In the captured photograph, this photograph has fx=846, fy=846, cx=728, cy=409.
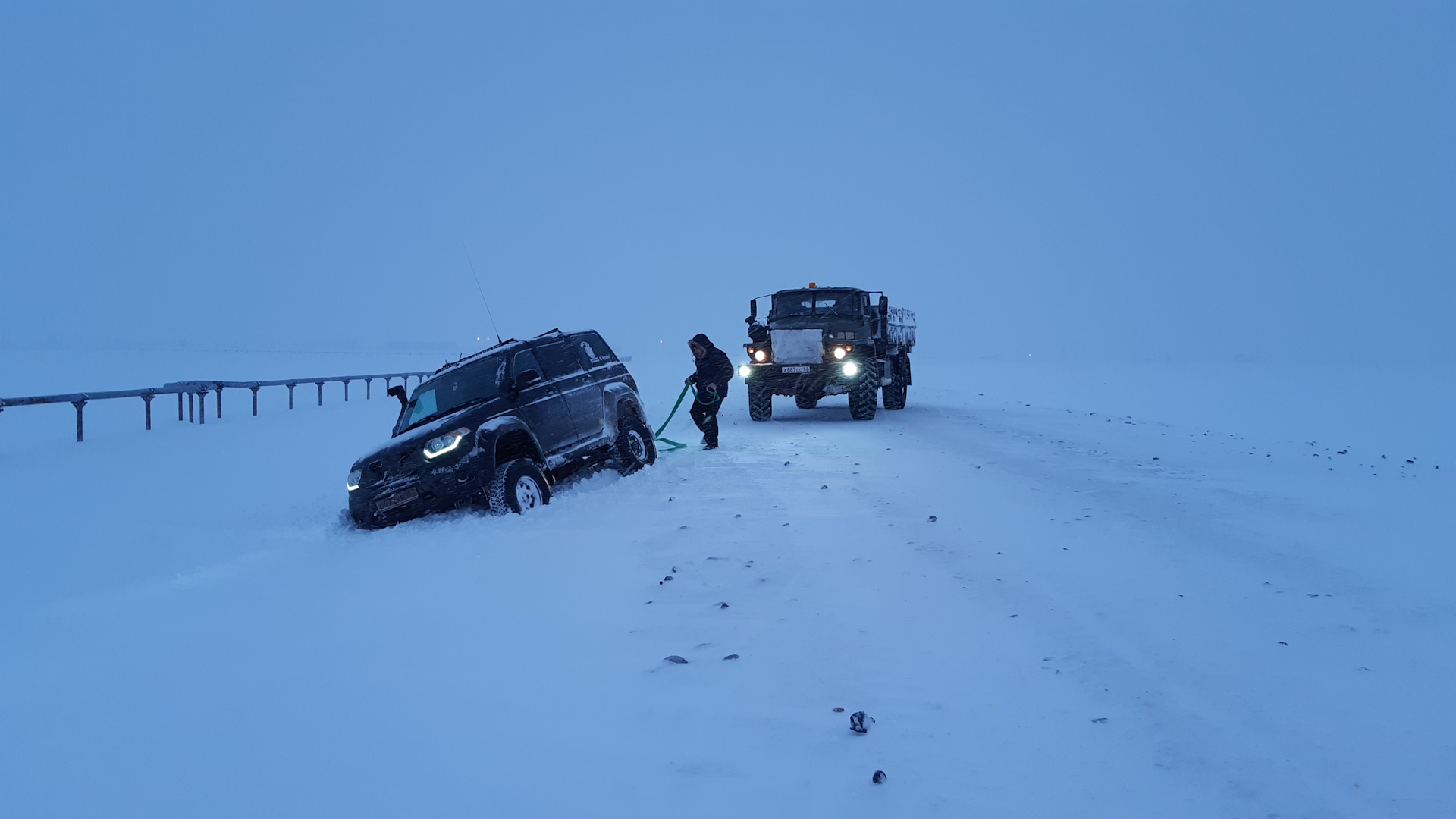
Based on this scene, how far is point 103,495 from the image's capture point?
10125 millimetres

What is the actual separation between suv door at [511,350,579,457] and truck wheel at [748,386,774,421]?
304 inches

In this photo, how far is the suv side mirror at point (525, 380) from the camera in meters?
8.52

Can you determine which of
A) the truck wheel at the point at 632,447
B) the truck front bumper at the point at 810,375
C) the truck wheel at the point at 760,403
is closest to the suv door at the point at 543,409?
the truck wheel at the point at 632,447

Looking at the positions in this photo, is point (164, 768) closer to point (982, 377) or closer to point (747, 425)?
point (747, 425)

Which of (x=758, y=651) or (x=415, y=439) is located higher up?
(x=415, y=439)

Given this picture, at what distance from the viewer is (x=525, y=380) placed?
8555 mm

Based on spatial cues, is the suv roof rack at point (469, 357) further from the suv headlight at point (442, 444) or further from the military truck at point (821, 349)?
the military truck at point (821, 349)

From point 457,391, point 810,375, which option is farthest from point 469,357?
point 810,375

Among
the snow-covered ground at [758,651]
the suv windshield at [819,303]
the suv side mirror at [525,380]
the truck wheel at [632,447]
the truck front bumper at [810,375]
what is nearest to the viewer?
the snow-covered ground at [758,651]

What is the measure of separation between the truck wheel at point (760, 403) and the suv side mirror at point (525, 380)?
8277mm

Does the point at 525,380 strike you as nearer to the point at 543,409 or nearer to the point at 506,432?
the point at 543,409

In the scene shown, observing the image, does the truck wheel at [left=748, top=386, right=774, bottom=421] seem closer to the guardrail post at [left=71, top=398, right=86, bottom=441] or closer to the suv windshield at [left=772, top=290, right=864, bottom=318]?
the suv windshield at [left=772, top=290, right=864, bottom=318]

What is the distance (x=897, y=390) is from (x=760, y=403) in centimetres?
387

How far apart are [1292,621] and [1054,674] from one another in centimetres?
168
